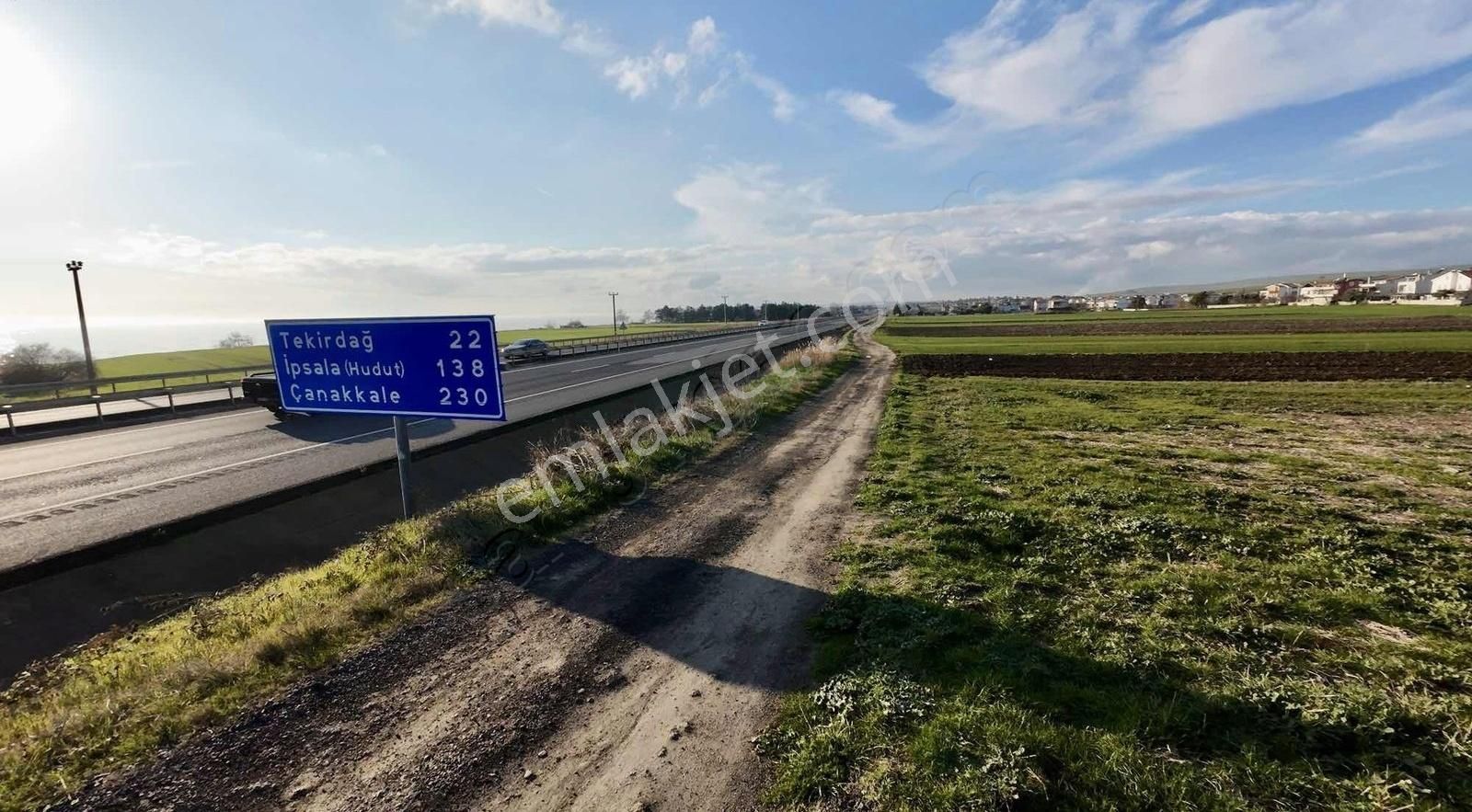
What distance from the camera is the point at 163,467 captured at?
12602mm

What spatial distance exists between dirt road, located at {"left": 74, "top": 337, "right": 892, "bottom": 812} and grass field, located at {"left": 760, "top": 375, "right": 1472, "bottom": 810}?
0.53 meters

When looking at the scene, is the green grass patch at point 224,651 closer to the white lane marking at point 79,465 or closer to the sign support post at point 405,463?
the sign support post at point 405,463

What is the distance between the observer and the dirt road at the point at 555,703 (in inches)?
134

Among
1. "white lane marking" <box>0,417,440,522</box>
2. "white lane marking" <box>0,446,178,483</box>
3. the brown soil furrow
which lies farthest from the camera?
the brown soil furrow

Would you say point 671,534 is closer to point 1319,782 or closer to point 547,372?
point 1319,782

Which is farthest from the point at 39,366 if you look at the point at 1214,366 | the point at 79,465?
the point at 1214,366

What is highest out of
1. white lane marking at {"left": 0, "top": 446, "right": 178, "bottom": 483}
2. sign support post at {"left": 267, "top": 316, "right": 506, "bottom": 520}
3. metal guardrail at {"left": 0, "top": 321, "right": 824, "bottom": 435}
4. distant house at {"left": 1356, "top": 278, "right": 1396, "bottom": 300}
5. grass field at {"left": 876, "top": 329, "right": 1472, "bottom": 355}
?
distant house at {"left": 1356, "top": 278, "right": 1396, "bottom": 300}

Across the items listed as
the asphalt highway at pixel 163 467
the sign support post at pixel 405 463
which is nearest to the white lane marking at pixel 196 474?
the asphalt highway at pixel 163 467

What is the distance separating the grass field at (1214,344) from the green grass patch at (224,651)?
137 ft

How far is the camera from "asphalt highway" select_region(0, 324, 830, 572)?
8969 mm

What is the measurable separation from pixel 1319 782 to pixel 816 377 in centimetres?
2301

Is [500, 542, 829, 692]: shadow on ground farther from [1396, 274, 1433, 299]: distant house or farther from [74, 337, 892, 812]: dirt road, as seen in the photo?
[1396, 274, 1433, 299]: distant house

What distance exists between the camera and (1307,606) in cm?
523

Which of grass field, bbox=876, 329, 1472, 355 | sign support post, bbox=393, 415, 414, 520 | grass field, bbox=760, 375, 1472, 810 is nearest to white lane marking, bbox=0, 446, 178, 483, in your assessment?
sign support post, bbox=393, 415, 414, 520
